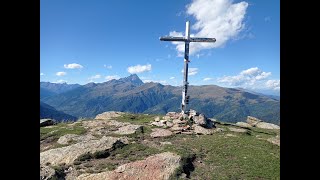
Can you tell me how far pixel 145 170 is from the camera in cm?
1912

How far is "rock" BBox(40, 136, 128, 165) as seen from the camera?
21.0 m

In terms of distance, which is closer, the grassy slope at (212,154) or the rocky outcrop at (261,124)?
the grassy slope at (212,154)

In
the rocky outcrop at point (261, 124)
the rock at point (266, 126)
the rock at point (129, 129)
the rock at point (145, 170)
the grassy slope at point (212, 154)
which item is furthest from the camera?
→ the rocky outcrop at point (261, 124)

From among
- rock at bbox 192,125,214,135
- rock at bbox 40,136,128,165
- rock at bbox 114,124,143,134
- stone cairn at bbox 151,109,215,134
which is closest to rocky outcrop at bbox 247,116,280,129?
stone cairn at bbox 151,109,215,134

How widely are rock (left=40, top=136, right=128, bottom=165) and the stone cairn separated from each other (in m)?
8.71

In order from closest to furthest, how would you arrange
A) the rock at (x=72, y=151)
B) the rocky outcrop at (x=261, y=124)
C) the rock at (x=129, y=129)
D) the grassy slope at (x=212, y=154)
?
the grassy slope at (x=212, y=154), the rock at (x=72, y=151), the rock at (x=129, y=129), the rocky outcrop at (x=261, y=124)

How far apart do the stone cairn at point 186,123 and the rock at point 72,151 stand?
28.6 ft

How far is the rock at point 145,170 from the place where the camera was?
18.3 m

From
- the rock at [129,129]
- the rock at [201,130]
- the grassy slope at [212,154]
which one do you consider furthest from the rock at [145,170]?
the rock at [201,130]

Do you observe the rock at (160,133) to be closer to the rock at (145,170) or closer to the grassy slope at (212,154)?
the grassy slope at (212,154)

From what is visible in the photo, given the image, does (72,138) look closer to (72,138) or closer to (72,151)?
(72,138)

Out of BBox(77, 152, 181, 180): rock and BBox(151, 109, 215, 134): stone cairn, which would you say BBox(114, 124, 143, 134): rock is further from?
BBox(77, 152, 181, 180): rock

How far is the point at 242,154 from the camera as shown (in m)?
23.8
